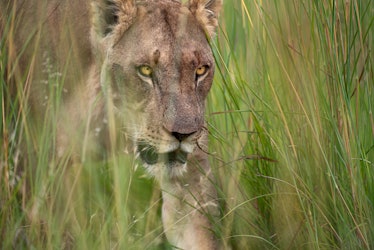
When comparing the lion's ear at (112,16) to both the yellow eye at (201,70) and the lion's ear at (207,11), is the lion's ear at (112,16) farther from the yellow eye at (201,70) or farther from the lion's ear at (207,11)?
the yellow eye at (201,70)

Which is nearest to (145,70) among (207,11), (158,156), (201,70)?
(201,70)

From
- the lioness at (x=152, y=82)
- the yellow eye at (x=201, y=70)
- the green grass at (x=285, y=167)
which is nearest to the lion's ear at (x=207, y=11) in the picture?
the lioness at (x=152, y=82)

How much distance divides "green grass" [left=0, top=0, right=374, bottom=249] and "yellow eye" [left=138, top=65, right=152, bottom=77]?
30cm

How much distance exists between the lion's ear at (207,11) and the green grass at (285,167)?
0.34 meters

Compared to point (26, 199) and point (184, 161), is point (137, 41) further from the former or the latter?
point (26, 199)

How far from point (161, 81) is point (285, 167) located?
524 millimetres

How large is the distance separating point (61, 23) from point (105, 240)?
93cm

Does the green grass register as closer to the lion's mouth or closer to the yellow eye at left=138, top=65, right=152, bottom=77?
the lion's mouth

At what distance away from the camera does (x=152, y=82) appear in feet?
8.52

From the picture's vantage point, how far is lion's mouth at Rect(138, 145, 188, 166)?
8.14ft

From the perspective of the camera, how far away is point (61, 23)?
9.11 ft

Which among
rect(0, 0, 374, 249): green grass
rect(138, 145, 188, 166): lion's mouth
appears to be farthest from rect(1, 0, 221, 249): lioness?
rect(0, 0, 374, 249): green grass

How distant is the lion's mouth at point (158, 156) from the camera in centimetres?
248

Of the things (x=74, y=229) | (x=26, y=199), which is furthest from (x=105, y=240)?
(x=26, y=199)
